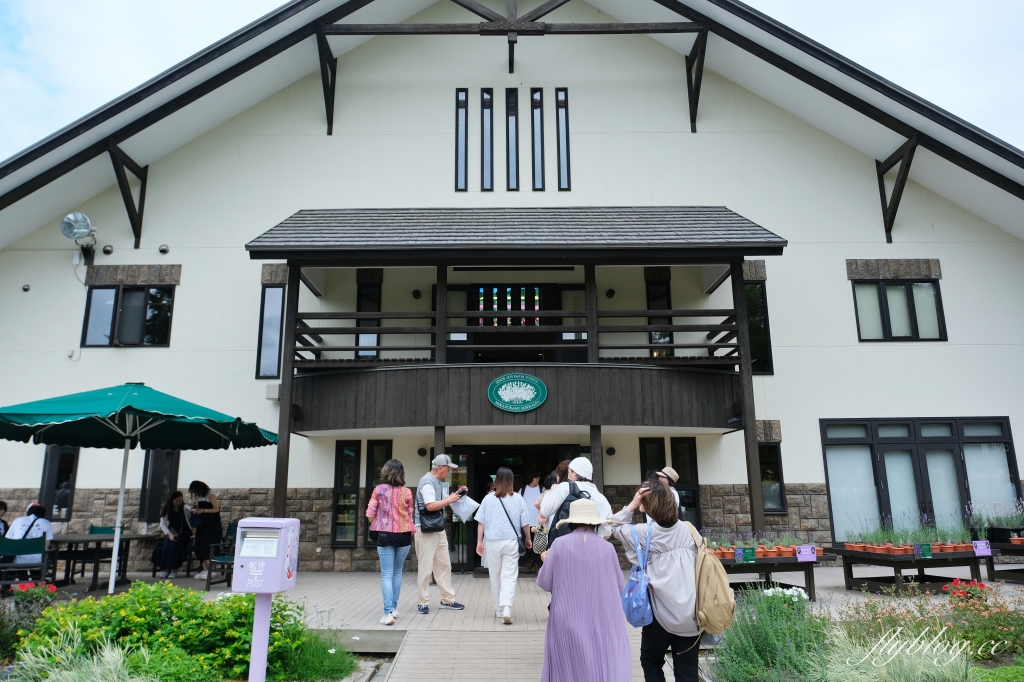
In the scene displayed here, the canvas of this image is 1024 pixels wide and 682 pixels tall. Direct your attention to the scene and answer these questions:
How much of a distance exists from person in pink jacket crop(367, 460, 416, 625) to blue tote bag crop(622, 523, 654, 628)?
12.4ft

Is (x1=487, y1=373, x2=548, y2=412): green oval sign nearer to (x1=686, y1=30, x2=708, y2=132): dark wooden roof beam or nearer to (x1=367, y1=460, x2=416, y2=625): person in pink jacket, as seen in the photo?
(x1=367, y1=460, x2=416, y2=625): person in pink jacket

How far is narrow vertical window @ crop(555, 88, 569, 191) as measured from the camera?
1548 cm

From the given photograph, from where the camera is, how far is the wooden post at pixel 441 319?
12.3m

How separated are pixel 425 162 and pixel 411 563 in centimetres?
827

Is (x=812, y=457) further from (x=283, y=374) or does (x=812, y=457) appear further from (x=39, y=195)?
(x=39, y=195)

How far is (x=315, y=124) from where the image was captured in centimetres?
1576

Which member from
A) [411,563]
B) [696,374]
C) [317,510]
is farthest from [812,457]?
[317,510]

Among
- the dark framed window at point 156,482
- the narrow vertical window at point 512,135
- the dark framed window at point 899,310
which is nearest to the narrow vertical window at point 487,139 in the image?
the narrow vertical window at point 512,135

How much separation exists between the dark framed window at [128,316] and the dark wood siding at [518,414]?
4.78 m

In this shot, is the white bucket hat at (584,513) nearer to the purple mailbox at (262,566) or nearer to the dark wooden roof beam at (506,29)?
the purple mailbox at (262,566)

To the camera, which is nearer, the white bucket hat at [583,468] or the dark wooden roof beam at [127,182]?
the white bucket hat at [583,468]

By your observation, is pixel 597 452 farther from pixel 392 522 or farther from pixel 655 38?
pixel 655 38

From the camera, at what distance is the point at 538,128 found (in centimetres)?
1569

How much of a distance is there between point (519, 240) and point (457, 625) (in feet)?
21.7
